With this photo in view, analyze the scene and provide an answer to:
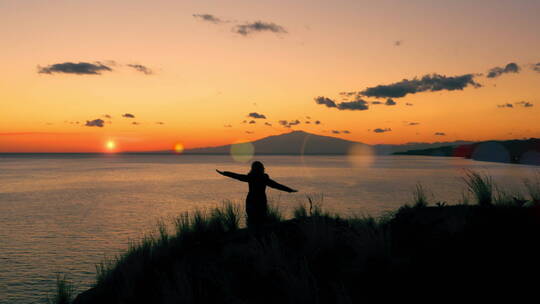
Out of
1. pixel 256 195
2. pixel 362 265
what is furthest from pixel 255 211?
pixel 362 265

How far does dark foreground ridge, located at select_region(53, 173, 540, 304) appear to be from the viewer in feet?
19.9

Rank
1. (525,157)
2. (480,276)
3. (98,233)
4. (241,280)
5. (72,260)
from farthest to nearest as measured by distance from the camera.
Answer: (525,157) < (98,233) < (72,260) < (241,280) < (480,276)

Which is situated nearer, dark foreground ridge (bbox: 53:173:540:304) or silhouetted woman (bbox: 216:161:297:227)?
dark foreground ridge (bbox: 53:173:540:304)

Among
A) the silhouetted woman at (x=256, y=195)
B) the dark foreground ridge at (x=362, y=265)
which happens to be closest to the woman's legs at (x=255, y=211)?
the silhouetted woman at (x=256, y=195)

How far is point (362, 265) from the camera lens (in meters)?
6.97

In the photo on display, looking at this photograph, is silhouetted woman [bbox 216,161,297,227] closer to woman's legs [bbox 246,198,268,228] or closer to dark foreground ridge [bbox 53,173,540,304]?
woman's legs [bbox 246,198,268,228]

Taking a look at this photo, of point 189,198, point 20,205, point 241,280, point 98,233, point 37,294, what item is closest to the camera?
point 241,280

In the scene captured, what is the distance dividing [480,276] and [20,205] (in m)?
45.0

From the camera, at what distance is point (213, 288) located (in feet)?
24.8

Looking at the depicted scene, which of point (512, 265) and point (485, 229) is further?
point (485, 229)

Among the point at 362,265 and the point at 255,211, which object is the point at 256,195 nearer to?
the point at 255,211

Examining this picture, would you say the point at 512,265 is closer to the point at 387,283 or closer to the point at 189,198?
the point at 387,283

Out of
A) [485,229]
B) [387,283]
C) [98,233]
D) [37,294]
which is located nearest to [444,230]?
[485,229]

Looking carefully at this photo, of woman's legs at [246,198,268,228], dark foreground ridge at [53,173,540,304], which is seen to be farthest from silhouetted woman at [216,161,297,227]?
dark foreground ridge at [53,173,540,304]
